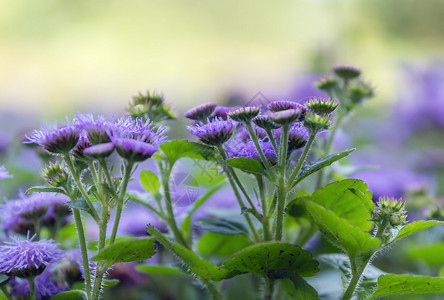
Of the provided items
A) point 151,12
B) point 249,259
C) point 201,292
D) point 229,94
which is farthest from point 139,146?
point 151,12

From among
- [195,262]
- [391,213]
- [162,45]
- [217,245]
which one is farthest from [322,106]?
[162,45]

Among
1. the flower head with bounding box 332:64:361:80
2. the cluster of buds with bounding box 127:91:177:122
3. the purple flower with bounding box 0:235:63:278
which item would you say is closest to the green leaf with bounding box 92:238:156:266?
the purple flower with bounding box 0:235:63:278

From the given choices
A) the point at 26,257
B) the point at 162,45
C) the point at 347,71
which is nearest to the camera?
the point at 26,257

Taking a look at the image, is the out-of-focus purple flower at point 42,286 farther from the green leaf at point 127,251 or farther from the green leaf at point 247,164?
the green leaf at point 247,164

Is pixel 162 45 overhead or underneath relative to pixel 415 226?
overhead

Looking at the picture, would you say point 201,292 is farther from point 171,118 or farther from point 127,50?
point 127,50

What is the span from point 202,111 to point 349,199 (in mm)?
269

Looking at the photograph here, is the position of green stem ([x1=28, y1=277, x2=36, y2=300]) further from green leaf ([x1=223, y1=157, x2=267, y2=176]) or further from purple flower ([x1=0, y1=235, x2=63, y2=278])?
green leaf ([x1=223, y1=157, x2=267, y2=176])

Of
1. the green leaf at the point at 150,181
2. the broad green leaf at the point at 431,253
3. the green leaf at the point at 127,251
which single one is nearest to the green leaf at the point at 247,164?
the green leaf at the point at 127,251

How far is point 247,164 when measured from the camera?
0.70 metres

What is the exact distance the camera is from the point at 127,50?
18.6 feet

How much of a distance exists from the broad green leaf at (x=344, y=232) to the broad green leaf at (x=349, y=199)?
0.07 meters

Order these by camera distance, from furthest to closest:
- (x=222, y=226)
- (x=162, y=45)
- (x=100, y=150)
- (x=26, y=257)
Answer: (x=162, y=45)
(x=222, y=226)
(x=26, y=257)
(x=100, y=150)

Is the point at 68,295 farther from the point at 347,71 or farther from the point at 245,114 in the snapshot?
the point at 347,71
